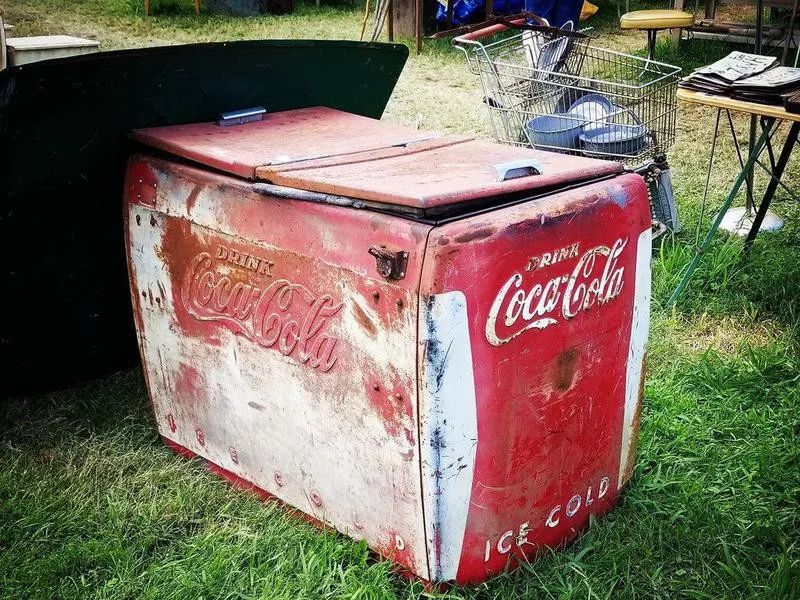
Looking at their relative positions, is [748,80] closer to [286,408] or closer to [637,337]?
[637,337]

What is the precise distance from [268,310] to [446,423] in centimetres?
59

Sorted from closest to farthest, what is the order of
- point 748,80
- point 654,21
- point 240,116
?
1. point 240,116
2. point 748,80
3. point 654,21

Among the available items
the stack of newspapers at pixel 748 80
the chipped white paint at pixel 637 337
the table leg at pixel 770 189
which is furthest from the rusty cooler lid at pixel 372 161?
the table leg at pixel 770 189

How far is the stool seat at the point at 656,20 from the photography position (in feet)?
20.5

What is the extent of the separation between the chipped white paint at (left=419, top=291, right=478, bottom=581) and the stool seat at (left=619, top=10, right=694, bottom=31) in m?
5.16

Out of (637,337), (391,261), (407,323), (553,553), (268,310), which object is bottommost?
(553,553)

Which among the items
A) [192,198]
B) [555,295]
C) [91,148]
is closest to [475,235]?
[555,295]

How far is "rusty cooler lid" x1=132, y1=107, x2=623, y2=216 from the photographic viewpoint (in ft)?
6.19

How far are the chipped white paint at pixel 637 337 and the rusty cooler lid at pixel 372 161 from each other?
0.23 m

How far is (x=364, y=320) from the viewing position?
1919 millimetres

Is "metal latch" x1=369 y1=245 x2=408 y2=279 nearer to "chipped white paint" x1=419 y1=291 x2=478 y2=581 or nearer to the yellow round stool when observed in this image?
"chipped white paint" x1=419 y1=291 x2=478 y2=581

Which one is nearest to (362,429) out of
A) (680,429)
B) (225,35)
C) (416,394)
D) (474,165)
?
(416,394)

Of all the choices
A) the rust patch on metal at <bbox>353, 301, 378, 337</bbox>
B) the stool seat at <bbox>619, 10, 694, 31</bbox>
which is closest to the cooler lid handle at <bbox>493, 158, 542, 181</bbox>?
the rust patch on metal at <bbox>353, 301, 378, 337</bbox>

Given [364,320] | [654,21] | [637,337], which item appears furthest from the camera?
[654,21]
